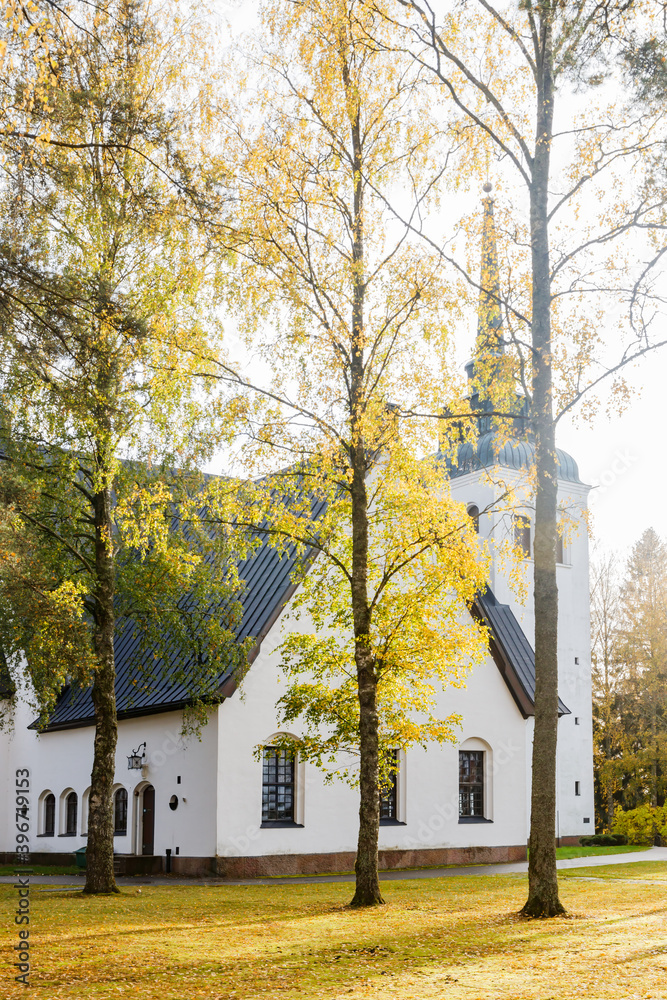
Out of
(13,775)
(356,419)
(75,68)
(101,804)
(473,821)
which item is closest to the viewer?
(75,68)

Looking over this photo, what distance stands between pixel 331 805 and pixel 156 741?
4226 mm

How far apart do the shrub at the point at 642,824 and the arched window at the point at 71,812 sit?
19917mm

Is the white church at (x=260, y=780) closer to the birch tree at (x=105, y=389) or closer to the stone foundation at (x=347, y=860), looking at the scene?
the stone foundation at (x=347, y=860)

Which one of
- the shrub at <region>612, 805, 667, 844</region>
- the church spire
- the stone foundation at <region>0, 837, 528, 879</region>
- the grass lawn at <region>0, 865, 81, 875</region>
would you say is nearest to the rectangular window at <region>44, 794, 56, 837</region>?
the grass lawn at <region>0, 865, 81, 875</region>

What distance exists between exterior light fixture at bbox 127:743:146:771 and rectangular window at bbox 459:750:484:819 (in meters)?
7.74

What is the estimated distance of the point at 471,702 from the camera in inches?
966

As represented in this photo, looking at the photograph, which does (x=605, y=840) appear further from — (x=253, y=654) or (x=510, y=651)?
(x=253, y=654)

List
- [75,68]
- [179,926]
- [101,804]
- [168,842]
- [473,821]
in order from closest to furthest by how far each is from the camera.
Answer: [75,68] < [179,926] < [101,804] < [168,842] < [473,821]

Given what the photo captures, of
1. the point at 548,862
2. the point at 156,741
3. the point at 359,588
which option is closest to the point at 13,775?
the point at 156,741

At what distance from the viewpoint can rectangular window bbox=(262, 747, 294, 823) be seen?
21.3m

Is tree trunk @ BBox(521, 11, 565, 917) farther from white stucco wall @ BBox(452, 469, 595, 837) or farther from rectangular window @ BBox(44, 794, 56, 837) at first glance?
white stucco wall @ BBox(452, 469, 595, 837)

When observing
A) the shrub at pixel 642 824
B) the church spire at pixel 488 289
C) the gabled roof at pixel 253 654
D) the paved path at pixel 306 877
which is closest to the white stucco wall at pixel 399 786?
the gabled roof at pixel 253 654

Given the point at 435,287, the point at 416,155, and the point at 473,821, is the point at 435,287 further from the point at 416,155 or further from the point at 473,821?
the point at 473,821

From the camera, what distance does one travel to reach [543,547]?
43.3 ft
